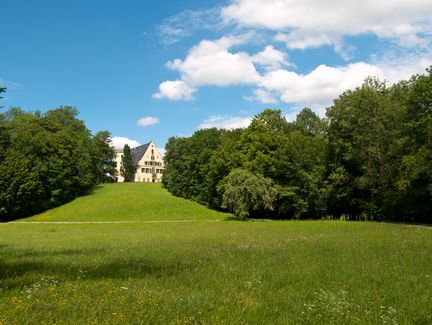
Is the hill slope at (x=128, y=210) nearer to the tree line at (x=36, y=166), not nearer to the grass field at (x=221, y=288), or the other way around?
the tree line at (x=36, y=166)

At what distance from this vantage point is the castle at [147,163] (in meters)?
175

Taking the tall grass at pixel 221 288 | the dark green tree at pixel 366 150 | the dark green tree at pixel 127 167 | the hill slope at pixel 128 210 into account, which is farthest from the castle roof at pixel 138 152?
the tall grass at pixel 221 288

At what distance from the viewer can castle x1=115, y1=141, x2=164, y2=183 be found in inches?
6890

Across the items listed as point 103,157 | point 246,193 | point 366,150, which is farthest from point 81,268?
point 103,157

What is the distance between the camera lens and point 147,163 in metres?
178

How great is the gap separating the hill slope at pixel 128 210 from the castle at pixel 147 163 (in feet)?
252

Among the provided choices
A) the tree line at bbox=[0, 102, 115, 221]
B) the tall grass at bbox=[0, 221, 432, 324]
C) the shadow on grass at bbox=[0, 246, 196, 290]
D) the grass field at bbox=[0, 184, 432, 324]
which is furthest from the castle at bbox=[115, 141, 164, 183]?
the grass field at bbox=[0, 184, 432, 324]

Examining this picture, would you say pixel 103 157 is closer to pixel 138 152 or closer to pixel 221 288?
pixel 138 152

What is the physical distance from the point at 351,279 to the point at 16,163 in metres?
80.1

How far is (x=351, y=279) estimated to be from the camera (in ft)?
38.4

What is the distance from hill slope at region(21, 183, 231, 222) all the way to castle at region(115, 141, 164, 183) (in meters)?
76.8

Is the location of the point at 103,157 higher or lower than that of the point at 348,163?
higher

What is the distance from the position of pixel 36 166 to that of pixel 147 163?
9511 cm

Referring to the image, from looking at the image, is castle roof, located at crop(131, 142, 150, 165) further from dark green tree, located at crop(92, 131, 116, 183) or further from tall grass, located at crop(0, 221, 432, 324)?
tall grass, located at crop(0, 221, 432, 324)
